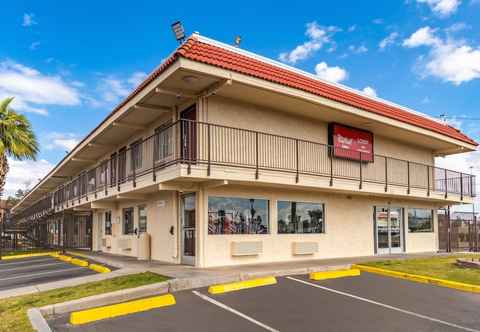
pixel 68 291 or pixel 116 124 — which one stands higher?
pixel 116 124

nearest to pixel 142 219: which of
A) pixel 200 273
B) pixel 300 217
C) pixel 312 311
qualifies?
pixel 300 217

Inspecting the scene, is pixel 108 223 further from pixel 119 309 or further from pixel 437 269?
pixel 437 269

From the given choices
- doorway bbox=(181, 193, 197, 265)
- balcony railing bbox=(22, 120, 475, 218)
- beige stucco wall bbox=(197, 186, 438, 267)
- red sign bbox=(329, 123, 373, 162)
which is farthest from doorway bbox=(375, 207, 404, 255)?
doorway bbox=(181, 193, 197, 265)

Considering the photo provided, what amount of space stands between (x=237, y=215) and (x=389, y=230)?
8.62 m

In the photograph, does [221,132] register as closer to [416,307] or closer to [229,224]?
[229,224]

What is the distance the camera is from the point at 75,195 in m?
22.6

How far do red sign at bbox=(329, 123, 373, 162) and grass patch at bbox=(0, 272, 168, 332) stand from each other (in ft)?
27.7

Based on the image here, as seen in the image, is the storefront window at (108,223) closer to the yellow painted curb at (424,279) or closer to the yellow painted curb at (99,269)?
the yellow painted curb at (99,269)

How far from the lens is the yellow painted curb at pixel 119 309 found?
718 centimetres

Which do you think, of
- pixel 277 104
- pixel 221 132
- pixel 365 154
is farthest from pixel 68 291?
pixel 365 154

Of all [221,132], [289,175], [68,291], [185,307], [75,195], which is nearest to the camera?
[185,307]

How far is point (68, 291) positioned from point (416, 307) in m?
7.19

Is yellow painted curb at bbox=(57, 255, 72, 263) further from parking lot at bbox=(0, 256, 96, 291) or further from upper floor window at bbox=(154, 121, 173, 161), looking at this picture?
upper floor window at bbox=(154, 121, 173, 161)

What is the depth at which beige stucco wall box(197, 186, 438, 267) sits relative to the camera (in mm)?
12492
